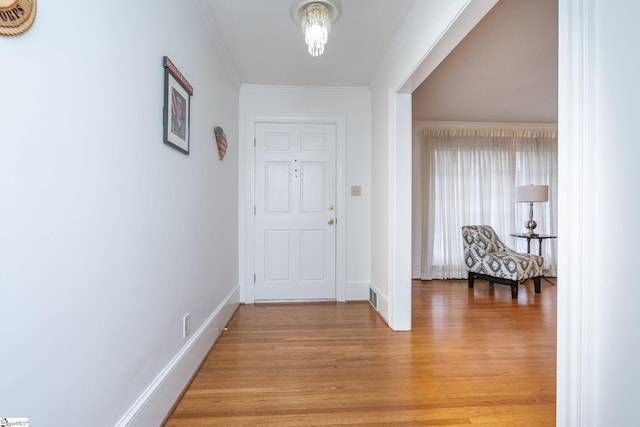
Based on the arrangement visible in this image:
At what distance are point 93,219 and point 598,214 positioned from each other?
1490 millimetres

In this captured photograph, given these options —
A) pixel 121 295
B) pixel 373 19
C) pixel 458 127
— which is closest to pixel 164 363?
pixel 121 295

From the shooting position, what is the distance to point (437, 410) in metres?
1.55

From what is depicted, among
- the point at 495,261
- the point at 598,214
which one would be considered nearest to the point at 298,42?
the point at 598,214

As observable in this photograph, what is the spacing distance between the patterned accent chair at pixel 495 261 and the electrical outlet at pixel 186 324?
352 cm

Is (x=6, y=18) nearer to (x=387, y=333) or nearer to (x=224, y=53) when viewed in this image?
(x=224, y=53)

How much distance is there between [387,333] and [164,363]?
172 centimetres

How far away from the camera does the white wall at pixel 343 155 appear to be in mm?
3383

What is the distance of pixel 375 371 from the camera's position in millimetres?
1917

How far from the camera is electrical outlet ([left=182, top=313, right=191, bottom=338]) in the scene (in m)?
1.71

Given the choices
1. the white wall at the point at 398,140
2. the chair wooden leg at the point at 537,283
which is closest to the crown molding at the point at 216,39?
the white wall at the point at 398,140

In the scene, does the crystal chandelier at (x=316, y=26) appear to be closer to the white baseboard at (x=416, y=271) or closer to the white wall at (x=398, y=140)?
the white wall at (x=398, y=140)

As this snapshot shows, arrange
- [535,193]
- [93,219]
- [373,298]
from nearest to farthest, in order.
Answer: [93,219] → [373,298] → [535,193]

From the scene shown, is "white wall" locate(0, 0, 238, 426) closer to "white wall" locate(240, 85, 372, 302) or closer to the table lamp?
"white wall" locate(240, 85, 372, 302)

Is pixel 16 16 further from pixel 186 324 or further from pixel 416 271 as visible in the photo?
pixel 416 271
